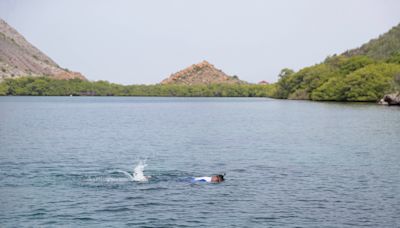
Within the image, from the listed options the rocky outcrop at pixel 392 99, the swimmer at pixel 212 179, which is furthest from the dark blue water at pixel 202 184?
the rocky outcrop at pixel 392 99

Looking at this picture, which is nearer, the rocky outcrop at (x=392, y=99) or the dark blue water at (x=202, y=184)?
the dark blue water at (x=202, y=184)

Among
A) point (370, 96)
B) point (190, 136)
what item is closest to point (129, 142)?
point (190, 136)

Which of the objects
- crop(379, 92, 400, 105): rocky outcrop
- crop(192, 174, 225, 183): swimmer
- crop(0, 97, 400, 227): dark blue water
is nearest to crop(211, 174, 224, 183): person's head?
crop(192, 174, 225, 183): swimmer

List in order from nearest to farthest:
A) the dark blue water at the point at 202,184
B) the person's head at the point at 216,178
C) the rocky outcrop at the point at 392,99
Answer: the dark blue water at the point at 202,184 → the person's head at the point at 216,178 → the rocky outcrop at the point at 392,99

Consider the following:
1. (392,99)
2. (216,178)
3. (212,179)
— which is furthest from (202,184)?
(392,99)

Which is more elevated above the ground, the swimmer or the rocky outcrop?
the rocky outcrop

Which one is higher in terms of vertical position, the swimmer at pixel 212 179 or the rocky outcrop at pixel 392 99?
the rocky outcrop at pixel 392 99

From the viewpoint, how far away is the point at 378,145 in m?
65.4

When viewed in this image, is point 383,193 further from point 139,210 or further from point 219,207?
point 139,210

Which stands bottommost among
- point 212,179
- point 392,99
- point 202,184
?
point 202,184

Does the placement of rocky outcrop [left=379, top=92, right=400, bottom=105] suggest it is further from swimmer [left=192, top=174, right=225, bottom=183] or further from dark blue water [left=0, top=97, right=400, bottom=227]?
swimmer [left=192, top=174, right=225, bottom=183]

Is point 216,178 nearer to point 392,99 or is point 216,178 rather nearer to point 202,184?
point 202,184

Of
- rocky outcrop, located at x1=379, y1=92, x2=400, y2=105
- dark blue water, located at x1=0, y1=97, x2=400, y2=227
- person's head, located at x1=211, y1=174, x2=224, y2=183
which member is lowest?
dark blue water, located at x1=0, y1=97, x2=400, y2=227

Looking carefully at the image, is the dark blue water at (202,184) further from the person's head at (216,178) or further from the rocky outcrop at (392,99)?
the rocky outcrop at (392,99)
